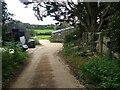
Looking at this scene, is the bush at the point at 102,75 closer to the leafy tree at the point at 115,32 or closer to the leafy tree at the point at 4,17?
the leafy tree at the point at 115,32

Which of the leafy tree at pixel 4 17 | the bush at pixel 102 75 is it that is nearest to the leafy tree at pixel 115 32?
the bush at pixel 102 75

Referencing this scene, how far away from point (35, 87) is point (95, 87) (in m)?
2.25

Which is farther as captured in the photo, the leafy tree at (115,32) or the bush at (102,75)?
the leafy tree at (115,32)

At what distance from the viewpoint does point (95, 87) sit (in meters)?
11.0

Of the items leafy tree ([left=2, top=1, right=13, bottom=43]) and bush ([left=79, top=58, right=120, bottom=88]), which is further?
leafy tree ([left=2, top=1, right=13, bottom=43])

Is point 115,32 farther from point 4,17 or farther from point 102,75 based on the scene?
point 4,17

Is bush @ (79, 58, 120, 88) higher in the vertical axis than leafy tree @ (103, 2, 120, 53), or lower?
lower

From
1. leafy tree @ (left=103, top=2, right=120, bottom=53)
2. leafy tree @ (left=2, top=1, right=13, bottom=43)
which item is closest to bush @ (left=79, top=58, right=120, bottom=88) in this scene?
leafy tree @ (left=103, top=2, right=120, bottom=53)

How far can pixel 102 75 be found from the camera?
11.8m

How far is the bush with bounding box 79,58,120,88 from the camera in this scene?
35.1ft

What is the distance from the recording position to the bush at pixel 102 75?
10.7 metres

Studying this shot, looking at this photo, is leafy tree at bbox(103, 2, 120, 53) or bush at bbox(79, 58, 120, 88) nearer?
bush at bbox(79, 58, 120, 88)

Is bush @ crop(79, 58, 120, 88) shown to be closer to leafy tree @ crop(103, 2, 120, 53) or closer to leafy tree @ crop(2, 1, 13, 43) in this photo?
leafy tree @ crop(103, 2, 120, 53)

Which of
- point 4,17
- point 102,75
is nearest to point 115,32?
point 102,75
